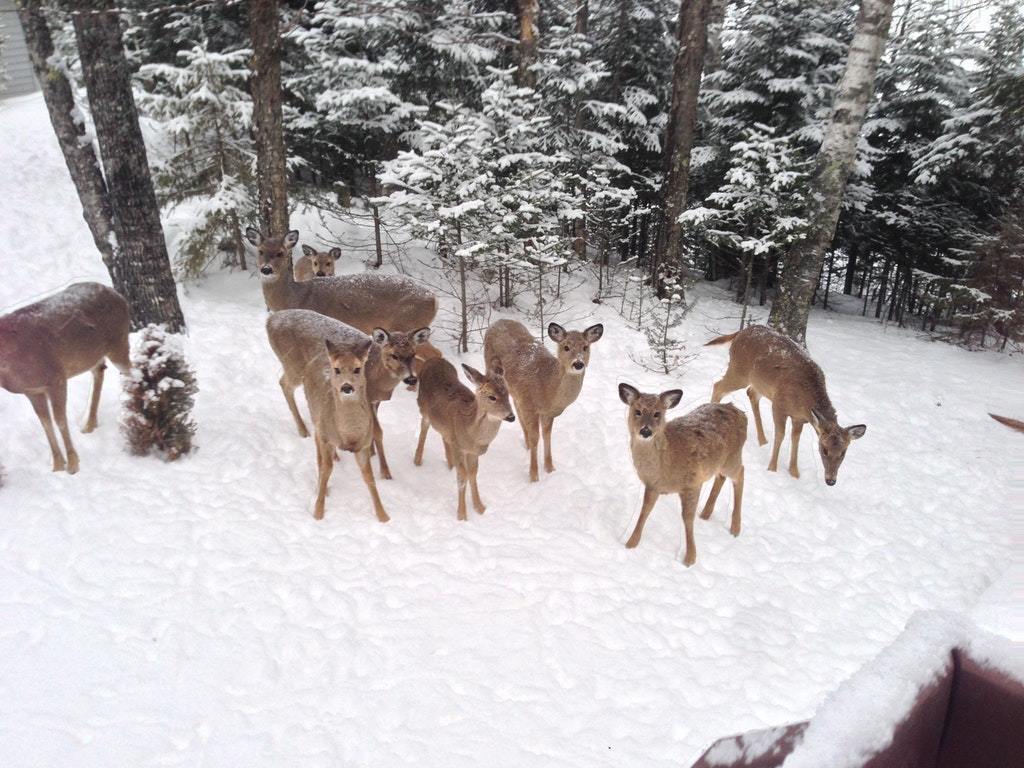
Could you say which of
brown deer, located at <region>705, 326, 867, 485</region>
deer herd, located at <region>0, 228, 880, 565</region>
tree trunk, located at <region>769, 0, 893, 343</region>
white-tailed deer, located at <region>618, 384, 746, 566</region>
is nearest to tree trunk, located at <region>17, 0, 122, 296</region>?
deer herd, located at <region>0, 228, 880, 565</region>

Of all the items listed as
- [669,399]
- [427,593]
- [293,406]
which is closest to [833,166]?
[669,399]

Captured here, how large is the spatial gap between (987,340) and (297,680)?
56.4ft

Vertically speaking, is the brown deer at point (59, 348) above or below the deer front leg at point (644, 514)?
above

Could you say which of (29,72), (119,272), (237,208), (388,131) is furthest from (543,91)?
(29,72)

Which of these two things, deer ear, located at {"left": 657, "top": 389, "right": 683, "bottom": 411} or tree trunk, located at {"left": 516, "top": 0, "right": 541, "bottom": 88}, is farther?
tree trunk, located at {"left": 516, "top": 0, "right": 541, "bottom": 88}

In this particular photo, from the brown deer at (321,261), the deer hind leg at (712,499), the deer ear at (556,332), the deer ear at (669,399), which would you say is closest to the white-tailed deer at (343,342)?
the deer ear at (556,332)

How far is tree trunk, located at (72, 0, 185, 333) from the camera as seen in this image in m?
6.56

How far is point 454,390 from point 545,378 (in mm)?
1118

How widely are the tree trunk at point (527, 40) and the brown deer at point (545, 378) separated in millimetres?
7705

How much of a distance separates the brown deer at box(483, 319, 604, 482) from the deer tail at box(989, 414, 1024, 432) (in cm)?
741

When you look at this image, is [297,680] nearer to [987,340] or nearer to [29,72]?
[987,340]

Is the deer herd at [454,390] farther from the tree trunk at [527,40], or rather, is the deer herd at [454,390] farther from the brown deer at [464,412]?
the tree trunk at [527,40]

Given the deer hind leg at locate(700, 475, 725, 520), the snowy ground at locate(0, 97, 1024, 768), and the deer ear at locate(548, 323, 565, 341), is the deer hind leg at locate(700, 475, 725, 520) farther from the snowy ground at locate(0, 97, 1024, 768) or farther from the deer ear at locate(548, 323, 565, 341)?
the deer ear at locate(548, 323, 565, 341)

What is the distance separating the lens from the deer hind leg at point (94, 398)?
594 cm
